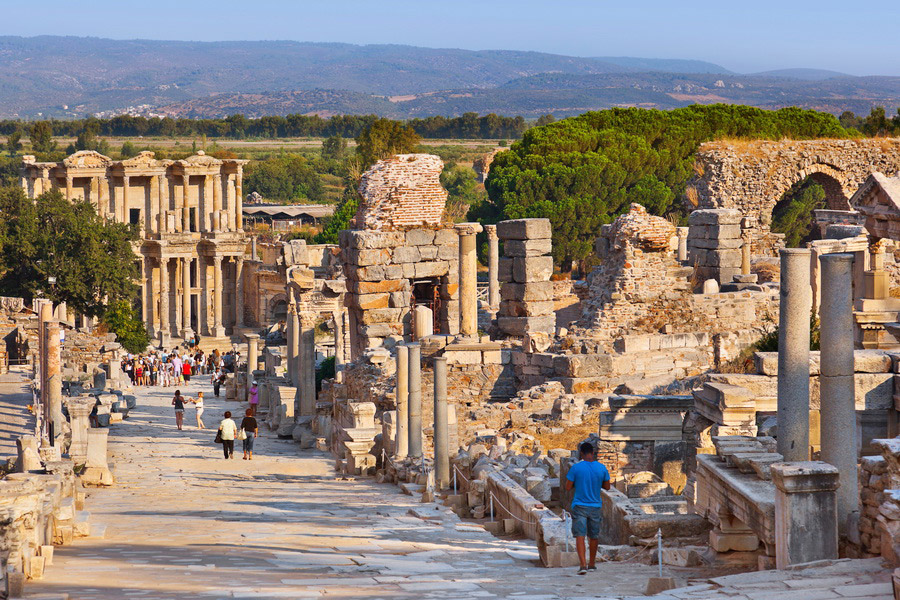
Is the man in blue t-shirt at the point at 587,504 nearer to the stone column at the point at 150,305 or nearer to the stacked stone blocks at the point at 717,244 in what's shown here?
the stacked stone blocks at the point at 717,244

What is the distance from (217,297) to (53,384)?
50715mm

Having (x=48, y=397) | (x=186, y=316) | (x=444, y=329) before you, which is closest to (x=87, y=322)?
(x=186, y=316)

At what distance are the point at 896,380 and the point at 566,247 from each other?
117 feet

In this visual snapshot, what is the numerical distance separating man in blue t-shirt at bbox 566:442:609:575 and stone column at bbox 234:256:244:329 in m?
65.7

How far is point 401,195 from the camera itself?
2080cm

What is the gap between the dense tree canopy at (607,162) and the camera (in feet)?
163

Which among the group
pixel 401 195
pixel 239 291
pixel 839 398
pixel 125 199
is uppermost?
pixel 401 195

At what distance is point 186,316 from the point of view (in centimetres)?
7375

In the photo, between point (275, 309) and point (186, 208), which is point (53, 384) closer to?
point (275, 309)

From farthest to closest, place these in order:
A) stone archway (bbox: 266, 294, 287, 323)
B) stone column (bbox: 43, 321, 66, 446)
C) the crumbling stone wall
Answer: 1. stone archway (bbox: 266, 294, 287, 323)
2. stone column (bbox: 43, 321, 66, 446)
3. the crumbling stone wall

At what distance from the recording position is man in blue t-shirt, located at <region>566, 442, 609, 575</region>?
378 inches

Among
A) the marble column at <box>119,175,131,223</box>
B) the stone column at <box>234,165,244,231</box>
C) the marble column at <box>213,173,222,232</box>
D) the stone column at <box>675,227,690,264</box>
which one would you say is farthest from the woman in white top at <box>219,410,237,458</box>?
the stone column at <box>234,165,244,231</box>

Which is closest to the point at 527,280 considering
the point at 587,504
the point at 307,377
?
the point at 307,377

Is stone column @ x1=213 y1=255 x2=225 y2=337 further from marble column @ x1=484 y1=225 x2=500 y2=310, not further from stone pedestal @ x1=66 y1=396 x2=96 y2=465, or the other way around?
stone pedestal @ x1=66 y1=396 x2=96 y2=465
